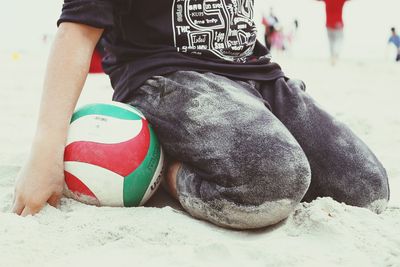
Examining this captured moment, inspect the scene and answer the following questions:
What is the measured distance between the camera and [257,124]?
1.68 m

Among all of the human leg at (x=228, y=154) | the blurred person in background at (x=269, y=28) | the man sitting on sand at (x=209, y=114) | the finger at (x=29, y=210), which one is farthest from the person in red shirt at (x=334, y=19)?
the finger at (x=29, y=210)

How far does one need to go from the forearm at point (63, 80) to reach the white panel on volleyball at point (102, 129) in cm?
5

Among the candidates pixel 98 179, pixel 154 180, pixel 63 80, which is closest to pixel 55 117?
pixel 63 80

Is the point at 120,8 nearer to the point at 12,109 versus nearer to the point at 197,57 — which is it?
the point at 197,57

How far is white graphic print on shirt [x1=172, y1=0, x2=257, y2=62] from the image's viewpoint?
6.21 feet

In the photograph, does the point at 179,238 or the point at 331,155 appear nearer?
the point at 179,238

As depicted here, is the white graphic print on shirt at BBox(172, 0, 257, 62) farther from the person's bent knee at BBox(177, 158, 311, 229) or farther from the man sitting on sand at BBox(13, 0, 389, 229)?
the person's bent knee at BBox(177, 158, 311, 229)

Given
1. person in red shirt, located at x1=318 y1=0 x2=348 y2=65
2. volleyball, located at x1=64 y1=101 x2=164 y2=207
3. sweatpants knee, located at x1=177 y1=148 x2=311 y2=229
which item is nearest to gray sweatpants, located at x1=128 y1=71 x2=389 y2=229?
sweatpants knee, located at x1=177 y1=148 x2=311 y2=229

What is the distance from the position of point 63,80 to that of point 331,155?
3.33ft

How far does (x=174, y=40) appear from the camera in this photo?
1.89 meters

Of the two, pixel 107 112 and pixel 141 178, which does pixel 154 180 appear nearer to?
pixel 141 178

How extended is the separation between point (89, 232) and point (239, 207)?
0.47 m

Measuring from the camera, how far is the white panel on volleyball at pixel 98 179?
5.48 ft

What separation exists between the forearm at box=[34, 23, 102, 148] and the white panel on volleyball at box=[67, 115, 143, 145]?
46 mm
